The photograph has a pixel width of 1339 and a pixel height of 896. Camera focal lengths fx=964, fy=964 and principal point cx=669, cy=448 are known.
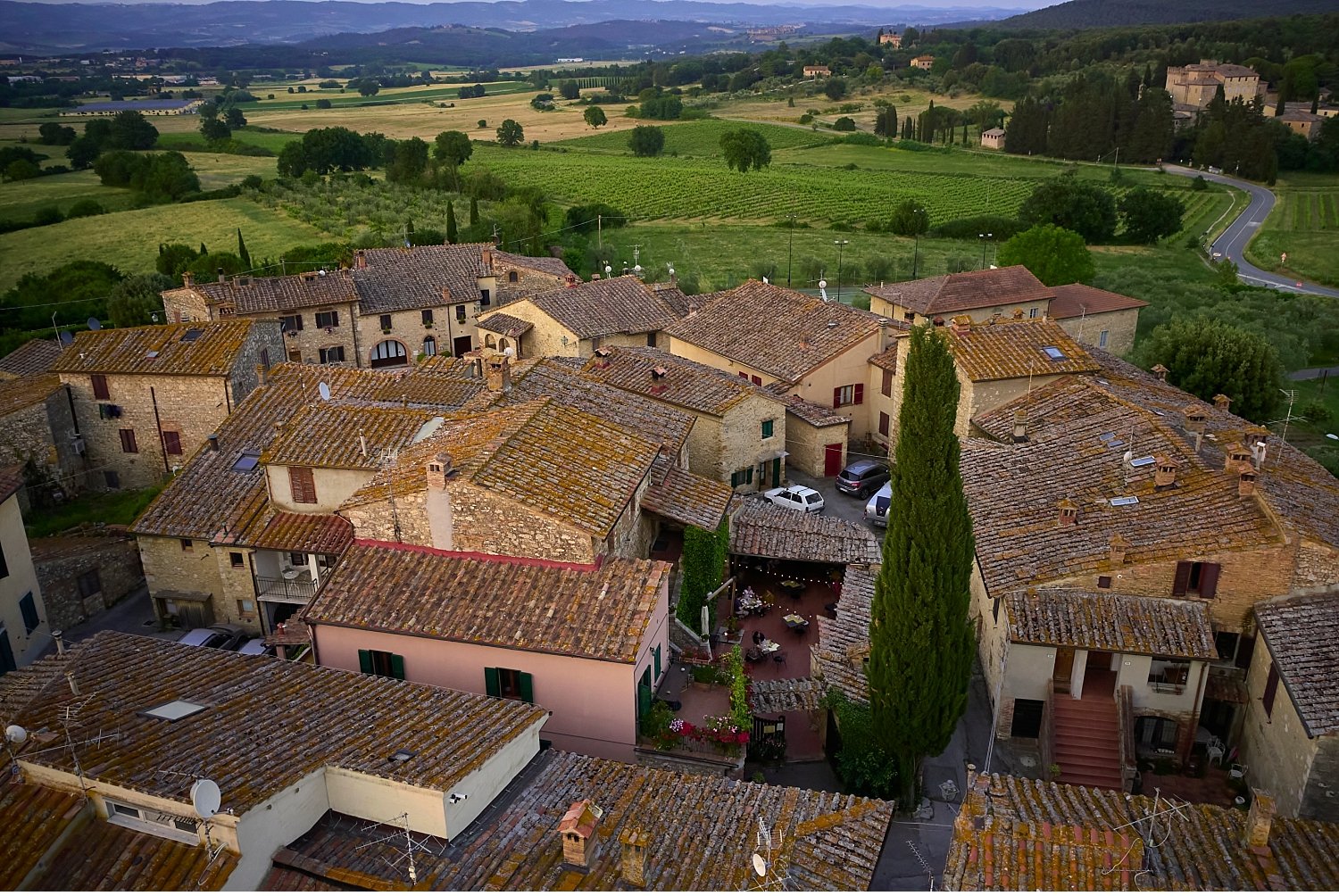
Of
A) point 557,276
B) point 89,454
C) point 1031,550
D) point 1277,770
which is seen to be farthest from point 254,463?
point 557,276

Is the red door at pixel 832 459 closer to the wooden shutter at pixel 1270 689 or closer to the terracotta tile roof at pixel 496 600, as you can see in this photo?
the terracotta tile roof at pixel 496 600

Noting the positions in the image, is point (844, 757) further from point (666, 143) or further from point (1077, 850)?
point (666, 143)

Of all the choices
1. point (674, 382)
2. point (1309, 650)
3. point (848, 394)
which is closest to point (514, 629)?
point (1309, 650)

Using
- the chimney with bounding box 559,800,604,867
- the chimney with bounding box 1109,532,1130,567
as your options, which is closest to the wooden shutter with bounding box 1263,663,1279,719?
the chimney with bounding box 1109,532,1130,567

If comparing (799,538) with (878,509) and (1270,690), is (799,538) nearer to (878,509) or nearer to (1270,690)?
(878,509)

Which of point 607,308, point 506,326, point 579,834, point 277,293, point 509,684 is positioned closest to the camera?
point 579,834

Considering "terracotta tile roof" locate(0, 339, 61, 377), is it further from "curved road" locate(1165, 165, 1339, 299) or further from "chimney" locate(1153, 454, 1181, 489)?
"curved road" locate(1165, 165, 1339, 299)
